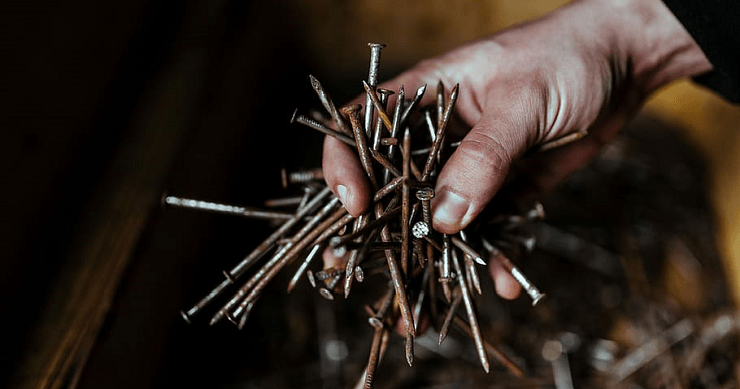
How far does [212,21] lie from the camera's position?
129 cm

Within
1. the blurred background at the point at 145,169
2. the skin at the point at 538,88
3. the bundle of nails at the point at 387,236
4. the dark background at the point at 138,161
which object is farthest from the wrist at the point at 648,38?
the dark background at the point at 138,161

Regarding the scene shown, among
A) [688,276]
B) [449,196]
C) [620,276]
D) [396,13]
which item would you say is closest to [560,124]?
[449,196]

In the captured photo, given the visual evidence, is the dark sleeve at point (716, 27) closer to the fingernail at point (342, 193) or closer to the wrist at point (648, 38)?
the wrist at point (648, 38)

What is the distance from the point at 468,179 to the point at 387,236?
10 cm

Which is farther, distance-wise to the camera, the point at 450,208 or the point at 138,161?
the point at 138,161

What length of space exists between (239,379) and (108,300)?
36cm

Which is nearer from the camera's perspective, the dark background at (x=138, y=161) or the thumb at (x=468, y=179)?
the thumb at (x=468, y=179)

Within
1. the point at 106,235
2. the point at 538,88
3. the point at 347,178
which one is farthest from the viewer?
the point at 106,235

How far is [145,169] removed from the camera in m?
1.05

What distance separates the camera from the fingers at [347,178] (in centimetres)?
65

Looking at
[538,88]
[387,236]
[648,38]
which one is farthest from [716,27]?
[387,236]

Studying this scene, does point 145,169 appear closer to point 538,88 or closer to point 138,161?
point 138,161

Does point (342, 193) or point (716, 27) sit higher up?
point (342, 193)

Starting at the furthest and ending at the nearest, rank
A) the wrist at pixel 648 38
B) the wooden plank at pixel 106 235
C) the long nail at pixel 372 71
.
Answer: the wrist at pixel 648 38 → the wooden plank at pixel 106 235 → the long nail at pixel 372 71
